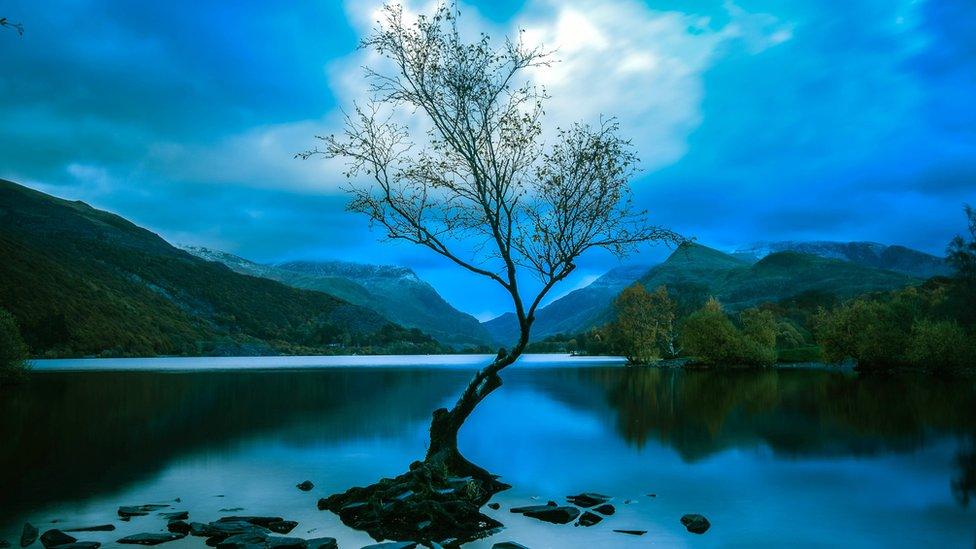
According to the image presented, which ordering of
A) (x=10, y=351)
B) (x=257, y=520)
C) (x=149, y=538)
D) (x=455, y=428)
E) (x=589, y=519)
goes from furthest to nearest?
1. (x=10, y=351)
2. (x=455, y=428)
3. (x=589, y=519)
4. (x=257, y=520)
5. (x=149, y=538)

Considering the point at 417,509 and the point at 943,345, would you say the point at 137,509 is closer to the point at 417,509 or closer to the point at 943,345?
the point at 417,509

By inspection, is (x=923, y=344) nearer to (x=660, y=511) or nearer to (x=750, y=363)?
(x=750, y=363)

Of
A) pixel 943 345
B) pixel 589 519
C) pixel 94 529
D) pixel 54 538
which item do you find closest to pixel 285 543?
pixel 54 538

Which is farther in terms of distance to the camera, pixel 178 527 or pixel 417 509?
pixel 417 509

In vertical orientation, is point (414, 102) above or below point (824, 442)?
above

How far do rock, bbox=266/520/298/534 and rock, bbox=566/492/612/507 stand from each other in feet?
25.3

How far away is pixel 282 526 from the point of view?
15.6 m

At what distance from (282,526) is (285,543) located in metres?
2.24

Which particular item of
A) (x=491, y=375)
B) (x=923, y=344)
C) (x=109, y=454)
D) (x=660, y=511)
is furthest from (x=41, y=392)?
(x=923, y=344)

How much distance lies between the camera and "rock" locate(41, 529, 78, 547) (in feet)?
44.6

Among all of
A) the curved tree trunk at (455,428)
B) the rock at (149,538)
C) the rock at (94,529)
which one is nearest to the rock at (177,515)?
the rock at (94,529)

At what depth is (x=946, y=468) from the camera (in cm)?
2331

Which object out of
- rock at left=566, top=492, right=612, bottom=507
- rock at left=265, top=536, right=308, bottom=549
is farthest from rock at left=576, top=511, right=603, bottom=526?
rock at left=265, top=536, right=308, bottom=549

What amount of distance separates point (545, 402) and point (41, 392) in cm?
4222
